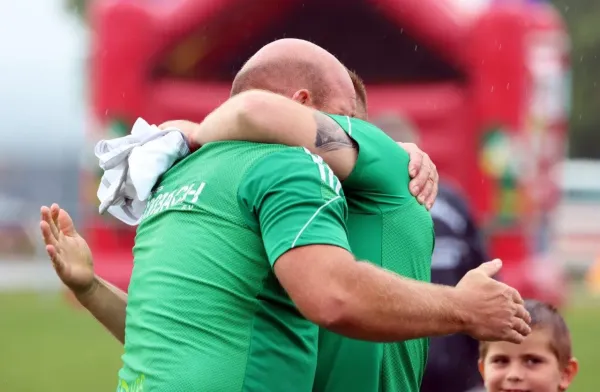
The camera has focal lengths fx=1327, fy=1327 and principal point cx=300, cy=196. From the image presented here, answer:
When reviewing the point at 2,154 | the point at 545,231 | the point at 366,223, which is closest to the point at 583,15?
the point at 2,154

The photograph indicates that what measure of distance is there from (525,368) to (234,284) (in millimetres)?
1712

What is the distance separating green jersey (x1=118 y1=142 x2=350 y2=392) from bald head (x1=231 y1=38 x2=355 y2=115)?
1.01 ft

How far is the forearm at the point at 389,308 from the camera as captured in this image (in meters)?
2.99

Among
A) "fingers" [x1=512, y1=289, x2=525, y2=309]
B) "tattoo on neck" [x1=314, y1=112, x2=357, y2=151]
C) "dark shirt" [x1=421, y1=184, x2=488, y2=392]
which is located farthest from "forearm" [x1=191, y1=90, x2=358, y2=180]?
"dark shirt" [x1=421, y1=184, x2=488, y2=392]

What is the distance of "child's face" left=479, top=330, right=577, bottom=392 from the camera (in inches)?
179

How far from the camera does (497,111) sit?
1475cm

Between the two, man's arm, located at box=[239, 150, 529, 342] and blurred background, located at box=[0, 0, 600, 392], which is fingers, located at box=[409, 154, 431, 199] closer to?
man's arm, located at box=[239, 150, 529, 342]

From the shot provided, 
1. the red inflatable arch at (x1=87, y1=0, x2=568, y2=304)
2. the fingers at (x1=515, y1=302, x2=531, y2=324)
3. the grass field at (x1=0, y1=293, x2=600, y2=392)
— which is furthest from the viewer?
the red inflatable arch at (x1=87, y1=0, x2=568, y2=304)

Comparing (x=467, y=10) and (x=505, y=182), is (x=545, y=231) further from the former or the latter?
(x=467, y=10)

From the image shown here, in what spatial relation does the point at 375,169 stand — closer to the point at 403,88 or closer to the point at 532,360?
the point at 532,360

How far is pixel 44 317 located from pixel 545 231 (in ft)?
21.3

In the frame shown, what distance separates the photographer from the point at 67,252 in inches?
154

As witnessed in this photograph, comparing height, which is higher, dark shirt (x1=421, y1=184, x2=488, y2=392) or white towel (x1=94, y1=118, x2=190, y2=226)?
white towel (x1=94, y1=118, x2=190, y2=226)

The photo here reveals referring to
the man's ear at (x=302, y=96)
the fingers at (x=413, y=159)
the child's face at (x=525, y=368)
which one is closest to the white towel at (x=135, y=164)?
the man's ear at (x=302, y=96)
